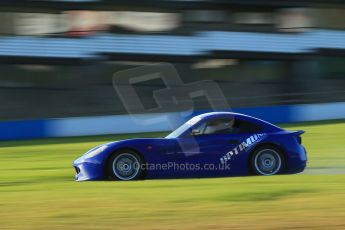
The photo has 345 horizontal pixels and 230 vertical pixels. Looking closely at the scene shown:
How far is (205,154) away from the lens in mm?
9867

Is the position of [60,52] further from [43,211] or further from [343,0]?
[43,211]

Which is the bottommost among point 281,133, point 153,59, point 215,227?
point 215,227

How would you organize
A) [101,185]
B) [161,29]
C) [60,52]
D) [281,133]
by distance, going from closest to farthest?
1. [101,185]
2. [281,133]
3. [60,52]
4. [161,29]

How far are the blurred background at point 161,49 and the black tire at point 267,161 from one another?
18868 millimetres

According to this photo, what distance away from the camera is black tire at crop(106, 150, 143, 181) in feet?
31.9

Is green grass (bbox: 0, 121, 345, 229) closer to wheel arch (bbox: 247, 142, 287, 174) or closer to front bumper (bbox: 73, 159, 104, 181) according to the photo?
front bumper (bbox: 73, 159, 104, 181)

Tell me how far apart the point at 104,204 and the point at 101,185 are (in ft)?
5.75

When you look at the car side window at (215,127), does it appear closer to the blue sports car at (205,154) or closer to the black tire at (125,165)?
the blue sports car at (205,154)

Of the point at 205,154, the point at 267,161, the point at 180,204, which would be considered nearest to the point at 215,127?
the point at 205,154

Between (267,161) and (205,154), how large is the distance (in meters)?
0.99

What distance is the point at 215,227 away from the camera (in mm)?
5336

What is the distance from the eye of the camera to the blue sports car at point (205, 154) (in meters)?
9.73

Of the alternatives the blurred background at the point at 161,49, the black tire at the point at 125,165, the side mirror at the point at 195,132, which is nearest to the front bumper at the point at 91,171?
the black tire at the point at 125,165

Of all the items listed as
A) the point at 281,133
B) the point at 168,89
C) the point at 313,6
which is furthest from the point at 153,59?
the point at 281,133
